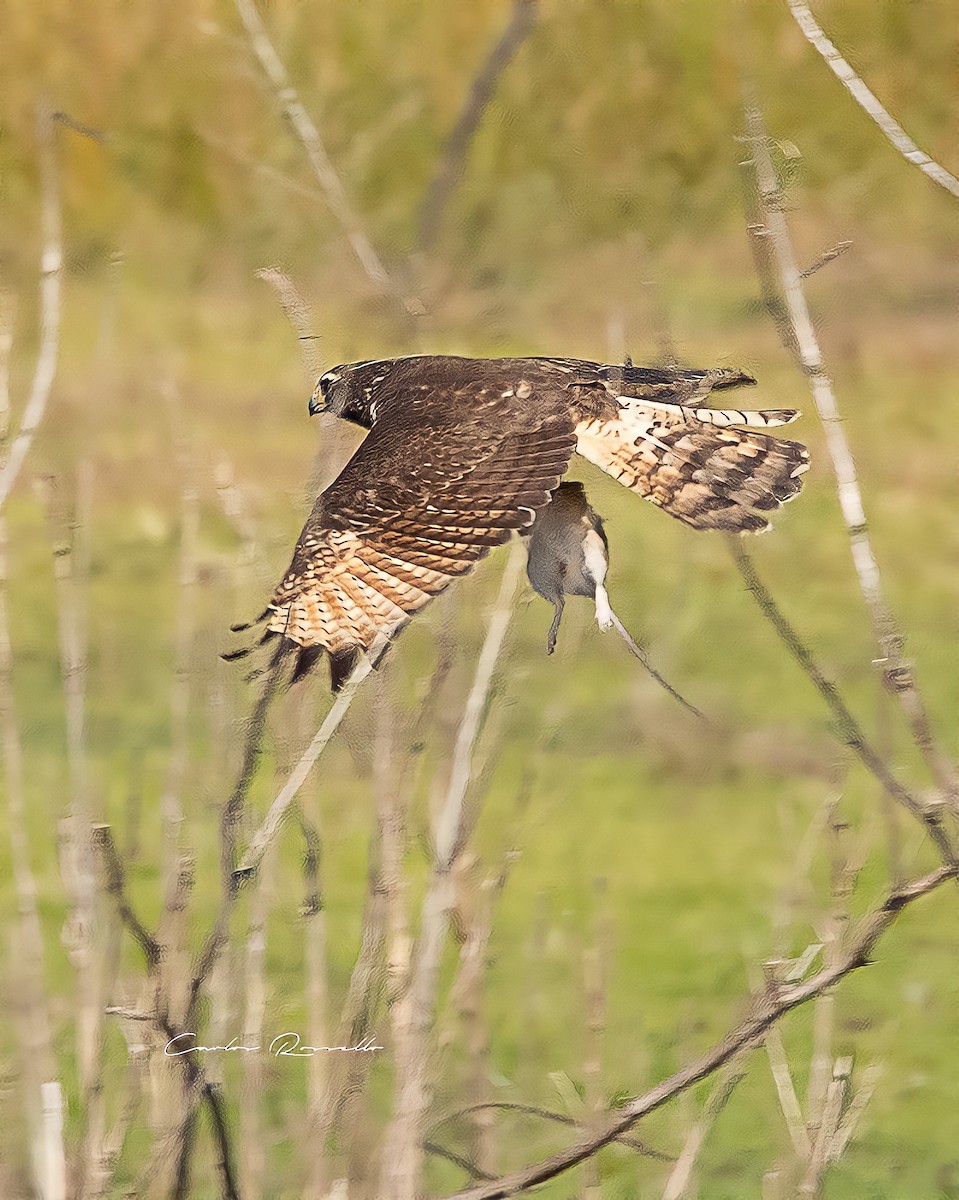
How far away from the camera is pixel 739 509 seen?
1457 mm

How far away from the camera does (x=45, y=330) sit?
4.23 feet

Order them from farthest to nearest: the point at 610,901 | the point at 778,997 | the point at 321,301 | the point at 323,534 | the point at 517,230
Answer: the point at 517,230 → the point at 610,901 → the point at 321,301 → the point at 323,534 → the point at 778,997

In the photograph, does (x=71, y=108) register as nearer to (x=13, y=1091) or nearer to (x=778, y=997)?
(x=13, y=1091)

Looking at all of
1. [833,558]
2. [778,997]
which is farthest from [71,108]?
[778,997]

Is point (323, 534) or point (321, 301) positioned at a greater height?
point (321, 301)

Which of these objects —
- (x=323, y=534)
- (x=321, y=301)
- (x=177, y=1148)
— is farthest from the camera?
(x=321, y=301)

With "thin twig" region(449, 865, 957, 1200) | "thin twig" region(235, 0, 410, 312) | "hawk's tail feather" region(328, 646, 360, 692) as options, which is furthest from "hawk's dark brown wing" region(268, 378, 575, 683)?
"thin twig" region(449, 865, 957, 1200)

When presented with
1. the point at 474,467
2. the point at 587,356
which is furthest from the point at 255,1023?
the point at 587,356

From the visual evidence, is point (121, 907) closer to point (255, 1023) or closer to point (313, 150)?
point (255, 1023)

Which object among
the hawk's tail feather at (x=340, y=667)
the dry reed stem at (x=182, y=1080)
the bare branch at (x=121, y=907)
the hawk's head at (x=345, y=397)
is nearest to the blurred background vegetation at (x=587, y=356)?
the hawk's head at (x=345, y=397)

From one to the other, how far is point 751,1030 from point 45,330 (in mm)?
670

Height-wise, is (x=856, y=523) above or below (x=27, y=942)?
above

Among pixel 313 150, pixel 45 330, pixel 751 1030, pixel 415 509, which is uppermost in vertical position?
pixel 313 150

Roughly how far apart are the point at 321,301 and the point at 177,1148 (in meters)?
1.98
